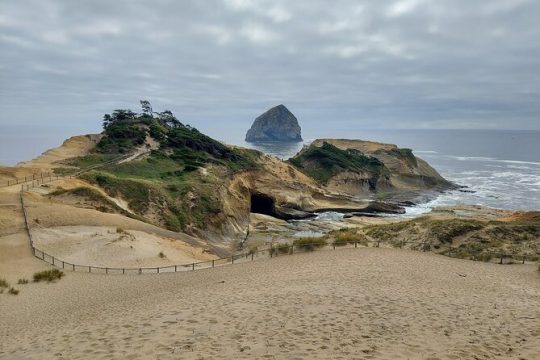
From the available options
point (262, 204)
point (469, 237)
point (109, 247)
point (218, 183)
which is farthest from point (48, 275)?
point (262, 204)

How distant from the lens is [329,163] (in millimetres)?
87062

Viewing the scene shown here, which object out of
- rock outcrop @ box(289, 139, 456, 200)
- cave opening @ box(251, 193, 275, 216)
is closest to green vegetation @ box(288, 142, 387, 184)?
rock outcrop @ box(289, 139, 456, 200)

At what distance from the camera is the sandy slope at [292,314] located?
989 cm

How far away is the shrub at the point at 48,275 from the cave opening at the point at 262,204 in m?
41.2

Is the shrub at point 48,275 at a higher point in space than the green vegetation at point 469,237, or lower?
lower

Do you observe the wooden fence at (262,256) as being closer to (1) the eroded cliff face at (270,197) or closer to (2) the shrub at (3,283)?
(2) the shrub at (3,283)

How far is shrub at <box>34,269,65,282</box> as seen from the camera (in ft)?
69.4

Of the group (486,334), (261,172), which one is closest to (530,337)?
(486,334)

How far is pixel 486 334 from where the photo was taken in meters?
10.8

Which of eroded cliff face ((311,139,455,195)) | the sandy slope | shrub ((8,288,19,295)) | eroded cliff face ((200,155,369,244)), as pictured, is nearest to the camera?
the sandy slope

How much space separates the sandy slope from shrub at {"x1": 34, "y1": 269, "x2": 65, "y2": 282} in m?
0.74

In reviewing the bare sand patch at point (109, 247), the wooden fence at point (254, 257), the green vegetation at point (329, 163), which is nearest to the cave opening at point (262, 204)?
the green vegetation at point (329, 163)

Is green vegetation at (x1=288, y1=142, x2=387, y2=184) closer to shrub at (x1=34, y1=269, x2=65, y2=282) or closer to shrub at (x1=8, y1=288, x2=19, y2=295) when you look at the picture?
shrub at (x1=34, y1=269, x2=65, y2=282)

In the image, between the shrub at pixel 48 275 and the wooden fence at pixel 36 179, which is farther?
the wooden fence at pixel 36 179
